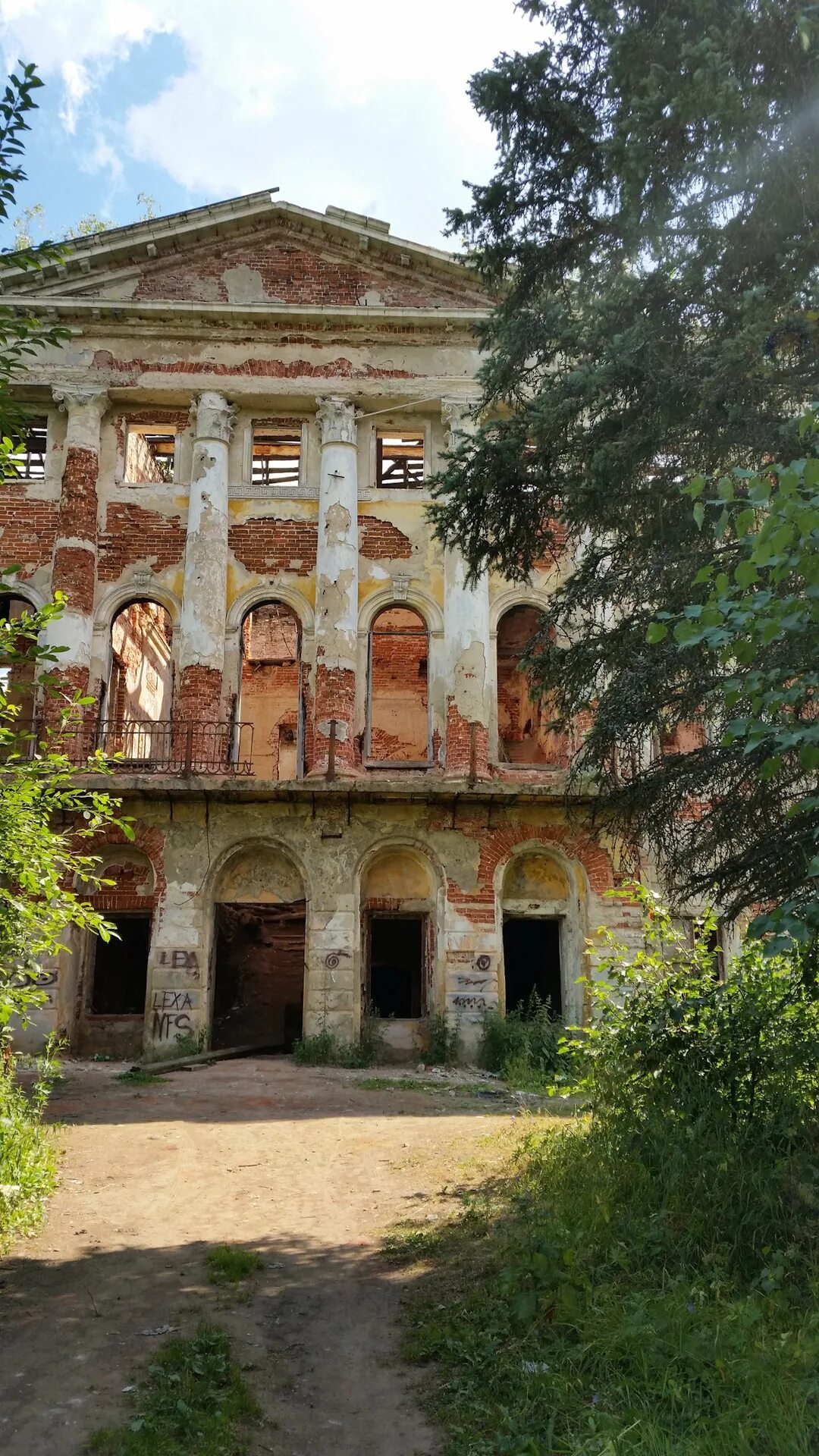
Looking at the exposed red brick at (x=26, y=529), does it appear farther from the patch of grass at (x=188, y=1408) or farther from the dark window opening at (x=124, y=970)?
the patch of grass at (x=188, y=1408)

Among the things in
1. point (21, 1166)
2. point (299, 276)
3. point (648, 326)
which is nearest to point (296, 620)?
point (299, 276)

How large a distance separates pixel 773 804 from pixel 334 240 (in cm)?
1522

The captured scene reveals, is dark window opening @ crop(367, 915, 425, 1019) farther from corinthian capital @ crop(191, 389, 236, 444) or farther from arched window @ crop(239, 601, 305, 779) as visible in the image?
corinthian capital @ crop(191, 389, 236, 444)

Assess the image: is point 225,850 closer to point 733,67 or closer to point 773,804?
point 773,804

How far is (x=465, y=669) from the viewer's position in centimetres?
1828

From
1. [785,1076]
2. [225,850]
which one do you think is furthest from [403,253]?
[785,1076]

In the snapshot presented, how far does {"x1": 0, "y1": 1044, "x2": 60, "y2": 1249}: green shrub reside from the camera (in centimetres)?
700

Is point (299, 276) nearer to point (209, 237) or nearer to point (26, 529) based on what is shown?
point (209, 237)

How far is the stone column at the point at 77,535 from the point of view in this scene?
705 inches

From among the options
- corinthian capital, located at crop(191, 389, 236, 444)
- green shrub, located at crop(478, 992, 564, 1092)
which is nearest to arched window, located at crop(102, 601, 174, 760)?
corinthian capital, located at crop(191, 389, 236, 444)

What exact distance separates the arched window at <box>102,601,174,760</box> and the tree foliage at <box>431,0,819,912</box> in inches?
383

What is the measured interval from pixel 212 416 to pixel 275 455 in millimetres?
1939

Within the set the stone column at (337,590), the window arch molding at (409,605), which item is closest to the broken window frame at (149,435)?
the stone column at (337,590)

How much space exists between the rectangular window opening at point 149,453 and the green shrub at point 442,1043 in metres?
10.0
